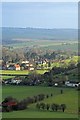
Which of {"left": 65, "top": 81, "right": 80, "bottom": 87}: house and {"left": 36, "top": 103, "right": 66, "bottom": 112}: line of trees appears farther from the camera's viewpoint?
{"left": 65, "top": 81, "right": 80, "bottom": 87}: house

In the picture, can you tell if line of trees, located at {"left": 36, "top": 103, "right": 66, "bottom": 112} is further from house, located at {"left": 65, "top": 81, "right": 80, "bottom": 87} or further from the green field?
house, located at {"left": 65, "top": 81, "right": 80, "bottom": 87}

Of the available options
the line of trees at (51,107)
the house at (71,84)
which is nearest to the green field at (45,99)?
the line of trees at (51,107)

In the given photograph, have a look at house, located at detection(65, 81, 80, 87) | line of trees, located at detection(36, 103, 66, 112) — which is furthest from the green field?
house, located at detection(65, 81, 80, 87)

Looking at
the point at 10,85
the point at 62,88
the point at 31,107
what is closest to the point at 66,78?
the point at 62,88

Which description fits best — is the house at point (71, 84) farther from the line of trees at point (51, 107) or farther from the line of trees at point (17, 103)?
the line of trees at point (51, 107)

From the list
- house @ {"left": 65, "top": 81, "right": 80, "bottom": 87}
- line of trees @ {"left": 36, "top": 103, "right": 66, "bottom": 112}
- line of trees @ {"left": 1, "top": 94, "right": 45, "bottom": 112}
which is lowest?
line of trees @ {"left": 36, "top": 103, "right": 66, "bottom": 112}

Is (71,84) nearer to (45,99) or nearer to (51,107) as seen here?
(45,99)

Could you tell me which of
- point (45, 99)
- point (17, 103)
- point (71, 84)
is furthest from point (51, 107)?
point (71, 84)

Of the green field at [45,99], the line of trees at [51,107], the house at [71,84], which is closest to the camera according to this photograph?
the green field at [45,99]
